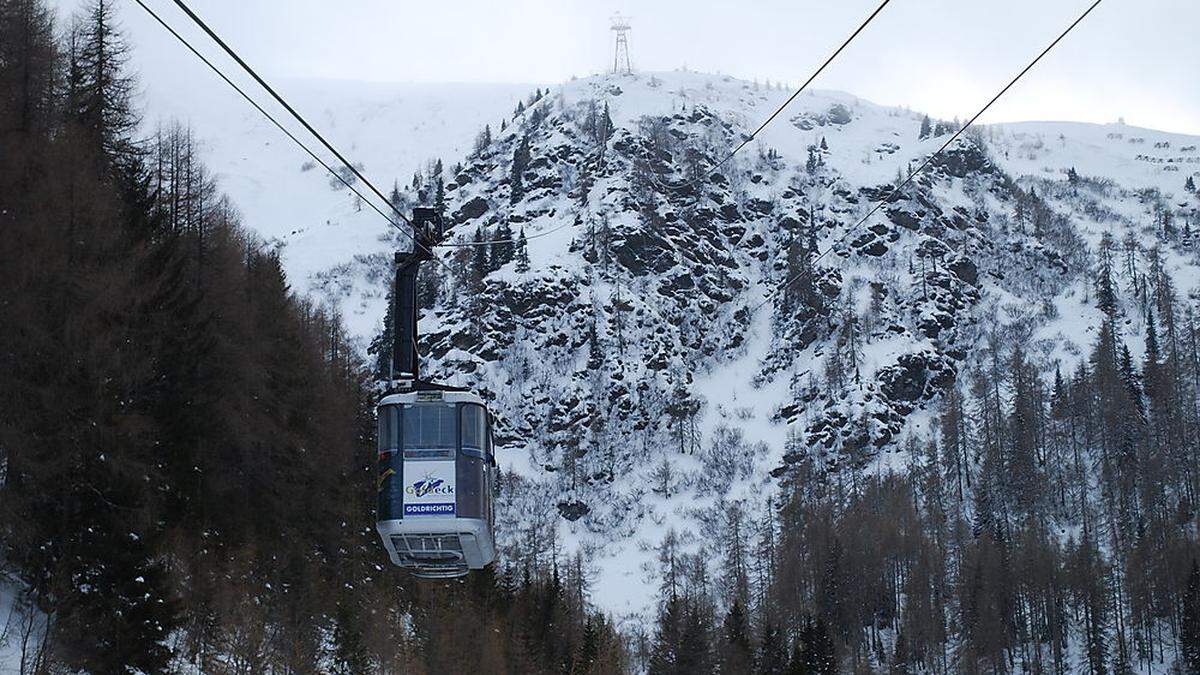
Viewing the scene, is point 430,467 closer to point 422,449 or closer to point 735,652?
point 422,449

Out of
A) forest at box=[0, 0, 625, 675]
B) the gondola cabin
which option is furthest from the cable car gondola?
forest at box=[0, 0, 625, 675]

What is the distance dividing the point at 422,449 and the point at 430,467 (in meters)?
0.34

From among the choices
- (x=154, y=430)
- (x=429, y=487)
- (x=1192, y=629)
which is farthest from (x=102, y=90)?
(x=1192, y=629)

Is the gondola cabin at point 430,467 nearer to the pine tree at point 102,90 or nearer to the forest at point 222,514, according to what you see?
the forest at point 222,514

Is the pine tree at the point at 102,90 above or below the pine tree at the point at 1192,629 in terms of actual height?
above

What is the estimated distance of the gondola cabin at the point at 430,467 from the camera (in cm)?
2231

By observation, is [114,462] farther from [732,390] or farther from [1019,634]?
[732,390]

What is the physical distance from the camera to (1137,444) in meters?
158

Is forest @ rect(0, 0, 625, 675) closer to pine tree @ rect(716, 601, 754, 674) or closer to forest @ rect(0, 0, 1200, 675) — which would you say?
forest @ rect(0, 0, 1200, 675)

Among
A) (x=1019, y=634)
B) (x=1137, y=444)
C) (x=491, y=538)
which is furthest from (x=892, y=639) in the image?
(x=491, y=538)

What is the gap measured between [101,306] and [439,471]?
56.8 feet

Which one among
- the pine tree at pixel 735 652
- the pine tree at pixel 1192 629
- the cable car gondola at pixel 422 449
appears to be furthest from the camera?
the pine tree at pixel 1192 629

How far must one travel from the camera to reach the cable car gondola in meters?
22.3

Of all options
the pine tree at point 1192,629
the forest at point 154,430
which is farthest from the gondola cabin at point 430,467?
the pine tree at point 1192,629
